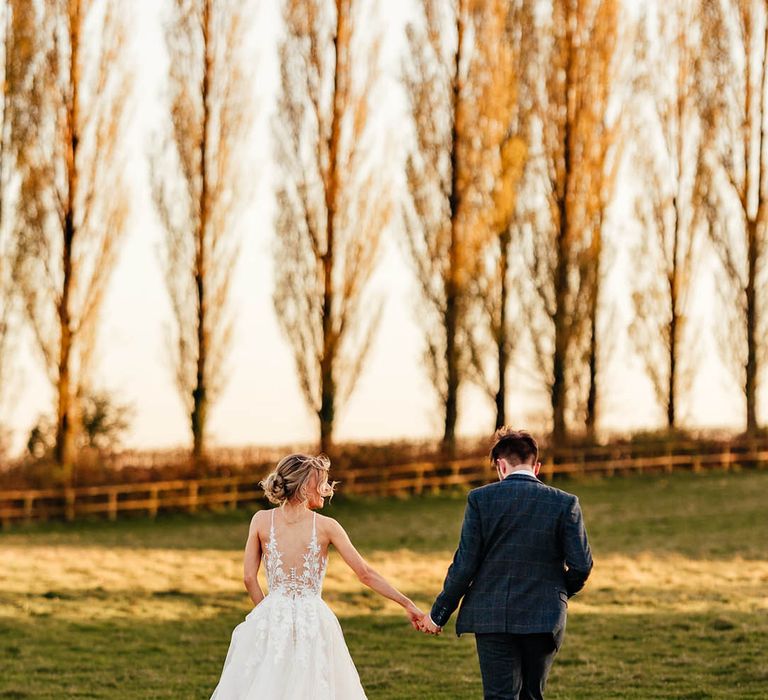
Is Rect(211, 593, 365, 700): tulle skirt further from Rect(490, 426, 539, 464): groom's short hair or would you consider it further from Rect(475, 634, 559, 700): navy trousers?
Rect(490, 426, 539, 464): groom's short hair

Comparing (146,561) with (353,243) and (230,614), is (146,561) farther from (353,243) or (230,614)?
(353,243)

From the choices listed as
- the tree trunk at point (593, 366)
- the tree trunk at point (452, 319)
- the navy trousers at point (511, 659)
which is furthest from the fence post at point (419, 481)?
the navy trousers at point (511, 659)

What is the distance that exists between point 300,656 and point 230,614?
26.4 ft

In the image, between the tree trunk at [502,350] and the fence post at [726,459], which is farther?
the fence post at [726,459]

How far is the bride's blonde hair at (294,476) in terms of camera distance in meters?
5.21

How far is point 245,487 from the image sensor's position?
2416cm

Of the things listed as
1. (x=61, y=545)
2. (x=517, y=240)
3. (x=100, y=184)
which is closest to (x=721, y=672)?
(x=61, y=545)

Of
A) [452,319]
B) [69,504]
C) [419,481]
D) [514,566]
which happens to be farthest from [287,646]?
[452,319]

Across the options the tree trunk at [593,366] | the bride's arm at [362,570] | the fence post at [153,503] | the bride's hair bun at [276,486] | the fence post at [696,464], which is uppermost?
the tree trunk at [593,366]

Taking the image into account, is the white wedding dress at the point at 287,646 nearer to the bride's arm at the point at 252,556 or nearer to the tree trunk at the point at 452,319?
the bride's arm at the point at 252,556

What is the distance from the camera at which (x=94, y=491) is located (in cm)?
2258

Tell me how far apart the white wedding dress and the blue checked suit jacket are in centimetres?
73

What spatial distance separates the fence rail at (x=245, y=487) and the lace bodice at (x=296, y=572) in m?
17.3

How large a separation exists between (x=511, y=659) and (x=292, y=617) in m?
1.05
